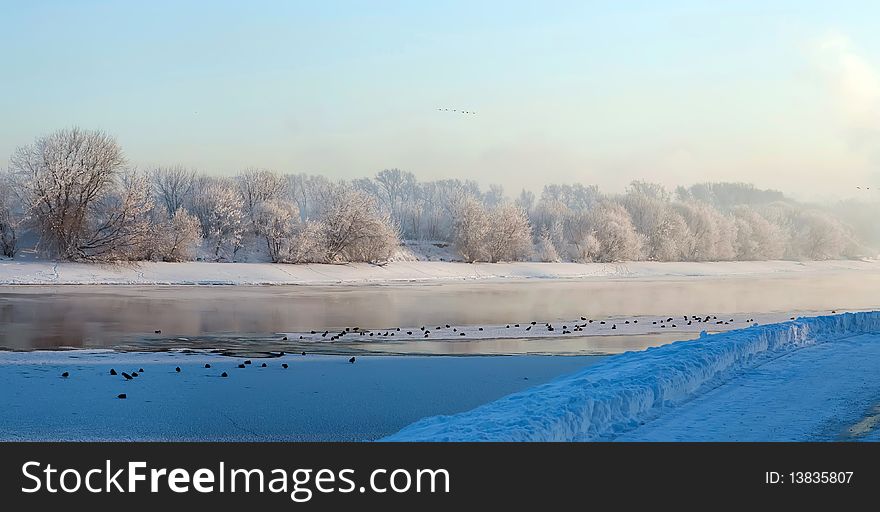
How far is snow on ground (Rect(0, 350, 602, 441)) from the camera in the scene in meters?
10.3

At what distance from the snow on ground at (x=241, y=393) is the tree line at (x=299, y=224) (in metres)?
47.1

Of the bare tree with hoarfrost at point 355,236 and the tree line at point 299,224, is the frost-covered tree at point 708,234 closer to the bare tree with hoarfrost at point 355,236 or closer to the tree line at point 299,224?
the tree line at point 299,224

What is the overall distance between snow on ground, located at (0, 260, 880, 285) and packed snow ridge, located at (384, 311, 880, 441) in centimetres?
4406

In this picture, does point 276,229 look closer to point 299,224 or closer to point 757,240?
point 299,224

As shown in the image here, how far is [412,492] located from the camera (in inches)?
285

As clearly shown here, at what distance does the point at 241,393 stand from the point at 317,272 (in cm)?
5521

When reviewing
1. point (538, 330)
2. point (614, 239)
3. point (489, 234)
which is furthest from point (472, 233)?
point (538, 330)

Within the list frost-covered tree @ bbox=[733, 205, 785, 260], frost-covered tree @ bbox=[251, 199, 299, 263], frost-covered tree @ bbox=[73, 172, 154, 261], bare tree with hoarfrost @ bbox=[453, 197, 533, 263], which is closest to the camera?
frost-covered tree @ bbox=[73, 172, 154, 261]

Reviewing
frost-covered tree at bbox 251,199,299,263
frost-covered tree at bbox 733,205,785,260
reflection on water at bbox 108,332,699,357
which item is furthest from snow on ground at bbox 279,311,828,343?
frost-covered tree at bbox 733,205,785,260

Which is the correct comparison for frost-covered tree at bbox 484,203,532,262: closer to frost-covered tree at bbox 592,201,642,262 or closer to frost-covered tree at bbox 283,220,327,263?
frost-covered tree at bbox 592,201,642,262

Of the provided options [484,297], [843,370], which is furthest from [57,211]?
[843,370]

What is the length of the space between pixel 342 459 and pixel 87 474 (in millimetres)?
2342

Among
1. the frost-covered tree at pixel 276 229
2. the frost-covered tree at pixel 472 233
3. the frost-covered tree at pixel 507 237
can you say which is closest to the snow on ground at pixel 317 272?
the frost-covered tree at pixel 472 233

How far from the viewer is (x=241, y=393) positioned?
13.0 meters
